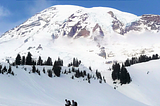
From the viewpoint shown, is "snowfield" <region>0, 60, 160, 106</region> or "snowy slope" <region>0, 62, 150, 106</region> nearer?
"snowy slope" <region>0, 62, 150, 106</region>

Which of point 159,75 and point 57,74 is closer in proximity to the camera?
point 57,74

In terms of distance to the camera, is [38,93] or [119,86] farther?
[119,86]

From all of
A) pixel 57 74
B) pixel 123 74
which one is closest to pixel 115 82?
pixel 123 74

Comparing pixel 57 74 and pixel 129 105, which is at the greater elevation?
pixel 57 74

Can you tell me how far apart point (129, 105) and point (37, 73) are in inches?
1259

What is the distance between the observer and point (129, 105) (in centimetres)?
5528

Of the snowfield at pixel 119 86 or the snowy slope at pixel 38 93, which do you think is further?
the snowfield at pixel 119 86

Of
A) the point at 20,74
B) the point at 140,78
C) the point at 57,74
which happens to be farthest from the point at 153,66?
the point at 20,74

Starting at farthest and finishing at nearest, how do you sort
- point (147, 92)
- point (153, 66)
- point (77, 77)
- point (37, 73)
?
1. point (153, 66)
2. point (147, 92)
3. point (77, 77)
4. point (37, 73)

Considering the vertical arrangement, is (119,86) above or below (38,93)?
below

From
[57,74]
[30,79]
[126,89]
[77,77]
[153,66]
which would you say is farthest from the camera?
A: [153,66]

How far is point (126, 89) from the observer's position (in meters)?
95.4

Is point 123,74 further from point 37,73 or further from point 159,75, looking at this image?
point 37,73

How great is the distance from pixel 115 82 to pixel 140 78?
14.9 meters
